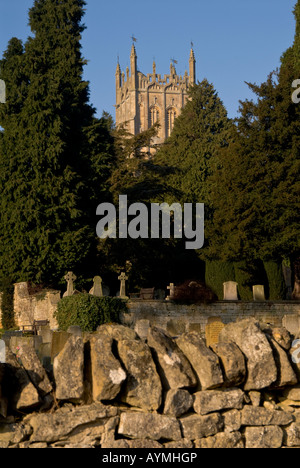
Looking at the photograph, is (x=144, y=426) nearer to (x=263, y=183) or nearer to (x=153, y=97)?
(x=263, y=183)

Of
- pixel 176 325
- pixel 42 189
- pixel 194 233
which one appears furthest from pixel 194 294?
pixel 194 233

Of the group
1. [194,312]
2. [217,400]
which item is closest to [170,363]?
[217,400]

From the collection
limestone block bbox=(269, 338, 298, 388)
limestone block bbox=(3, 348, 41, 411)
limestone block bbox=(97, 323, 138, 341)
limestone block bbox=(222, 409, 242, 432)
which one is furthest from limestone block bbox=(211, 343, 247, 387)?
limestone block bbox=(3, 348, 41, 411)

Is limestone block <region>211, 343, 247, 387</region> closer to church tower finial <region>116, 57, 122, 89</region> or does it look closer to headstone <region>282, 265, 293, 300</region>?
headstone <region>282, 265, 293, 300</region>

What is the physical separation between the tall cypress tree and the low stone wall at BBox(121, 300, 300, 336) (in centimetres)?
794

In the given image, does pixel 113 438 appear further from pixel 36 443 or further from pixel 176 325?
pixel 176 325

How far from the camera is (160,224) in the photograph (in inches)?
1476

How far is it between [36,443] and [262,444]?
1697 millimetres

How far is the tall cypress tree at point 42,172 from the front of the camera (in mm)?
32500

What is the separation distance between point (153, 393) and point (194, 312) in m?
21.4

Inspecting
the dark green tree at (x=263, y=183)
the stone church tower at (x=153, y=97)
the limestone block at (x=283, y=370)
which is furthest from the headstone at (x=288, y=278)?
the stone church tower at (x=153, y=97)

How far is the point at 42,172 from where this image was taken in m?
33.4

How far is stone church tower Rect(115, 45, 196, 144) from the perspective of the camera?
125812 mm

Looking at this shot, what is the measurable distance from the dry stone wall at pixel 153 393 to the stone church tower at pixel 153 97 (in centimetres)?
12080
